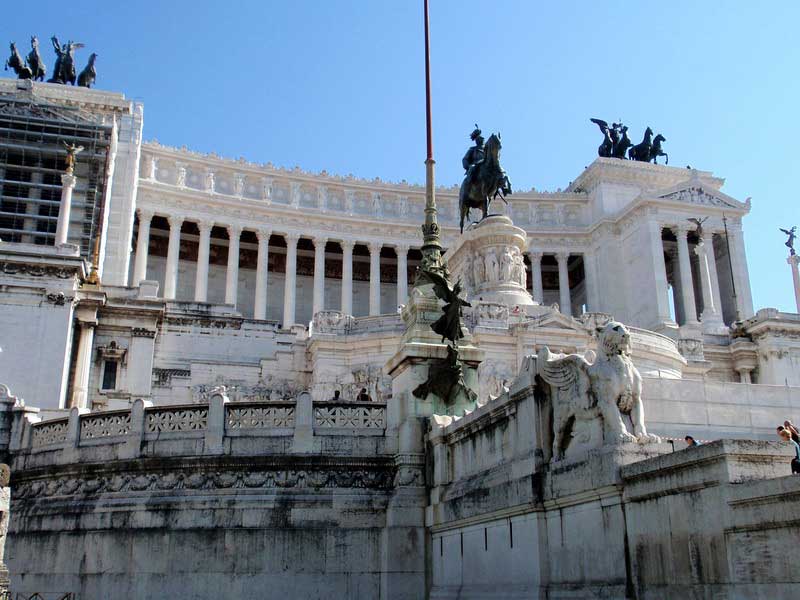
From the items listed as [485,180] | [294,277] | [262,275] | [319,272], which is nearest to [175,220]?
[262,275]

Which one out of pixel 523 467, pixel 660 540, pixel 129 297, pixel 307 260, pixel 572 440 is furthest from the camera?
pixel 307 260

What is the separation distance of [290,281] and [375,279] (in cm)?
808

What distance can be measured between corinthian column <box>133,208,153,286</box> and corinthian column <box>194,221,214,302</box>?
435 cm

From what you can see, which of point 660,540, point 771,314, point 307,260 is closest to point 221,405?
point 660,540

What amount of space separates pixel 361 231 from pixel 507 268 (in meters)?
34.5

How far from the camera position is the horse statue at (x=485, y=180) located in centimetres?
4625

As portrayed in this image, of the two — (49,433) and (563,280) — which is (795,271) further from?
(49,433)

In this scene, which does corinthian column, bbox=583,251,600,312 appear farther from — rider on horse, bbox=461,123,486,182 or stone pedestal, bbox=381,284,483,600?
stone pedestal, bbox=381,284,483,600

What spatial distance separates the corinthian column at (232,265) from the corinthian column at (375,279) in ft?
39.5

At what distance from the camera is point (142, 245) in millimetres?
70125

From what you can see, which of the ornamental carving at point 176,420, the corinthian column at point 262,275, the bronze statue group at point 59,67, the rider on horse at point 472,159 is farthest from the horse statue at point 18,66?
the ornamental carving at point 176,420

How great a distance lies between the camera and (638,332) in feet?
135

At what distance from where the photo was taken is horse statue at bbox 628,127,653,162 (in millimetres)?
87062

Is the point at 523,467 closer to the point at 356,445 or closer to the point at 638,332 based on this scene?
the point at 356,445
